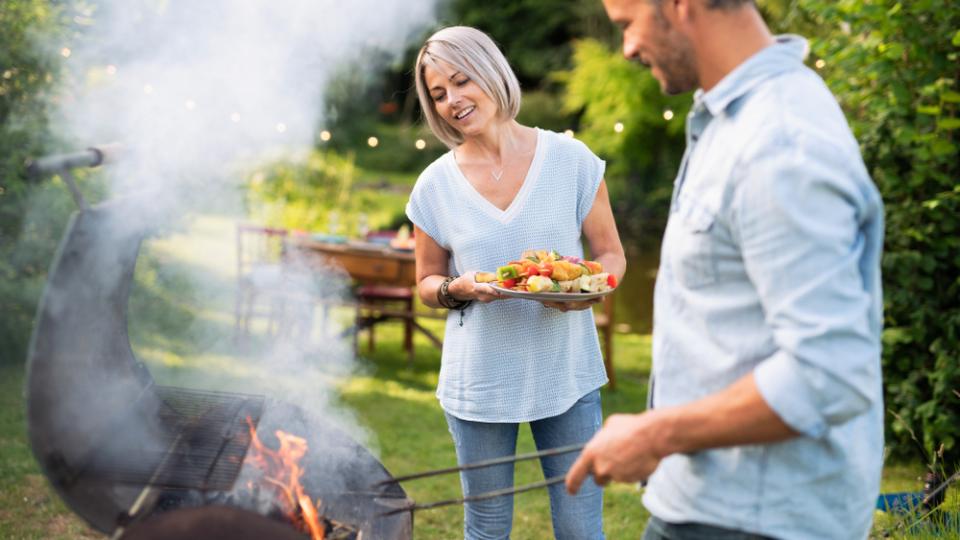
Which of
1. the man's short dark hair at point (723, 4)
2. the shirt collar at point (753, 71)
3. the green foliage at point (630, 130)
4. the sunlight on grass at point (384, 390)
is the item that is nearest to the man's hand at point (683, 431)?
the shirt collar at point (753, 71)

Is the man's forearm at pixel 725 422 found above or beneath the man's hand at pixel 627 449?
above

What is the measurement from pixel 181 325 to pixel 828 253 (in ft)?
21.8

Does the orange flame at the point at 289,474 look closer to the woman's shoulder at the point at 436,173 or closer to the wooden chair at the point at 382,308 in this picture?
the woman's shoulder at the point at 436,173

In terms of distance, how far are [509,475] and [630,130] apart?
16.3 m

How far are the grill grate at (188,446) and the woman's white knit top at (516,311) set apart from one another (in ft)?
1.88

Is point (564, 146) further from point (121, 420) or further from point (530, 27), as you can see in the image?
point (530, 27)

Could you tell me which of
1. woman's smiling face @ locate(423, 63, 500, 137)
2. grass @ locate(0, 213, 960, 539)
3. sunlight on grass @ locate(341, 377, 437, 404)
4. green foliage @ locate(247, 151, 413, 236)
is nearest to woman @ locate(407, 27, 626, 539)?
woman's smiling face @ locate(423, 63, 500, 137)

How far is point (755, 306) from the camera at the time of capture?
47.6 inches

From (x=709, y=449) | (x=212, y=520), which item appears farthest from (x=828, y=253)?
(x=212, y=520)

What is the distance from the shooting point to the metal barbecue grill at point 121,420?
1781 mm

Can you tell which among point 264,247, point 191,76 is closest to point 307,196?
point 264,247

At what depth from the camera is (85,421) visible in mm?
1922

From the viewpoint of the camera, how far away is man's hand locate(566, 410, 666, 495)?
1.23m

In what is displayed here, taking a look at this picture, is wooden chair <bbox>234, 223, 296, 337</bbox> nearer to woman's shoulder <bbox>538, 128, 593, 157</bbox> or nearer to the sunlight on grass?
the sunlight on grass
